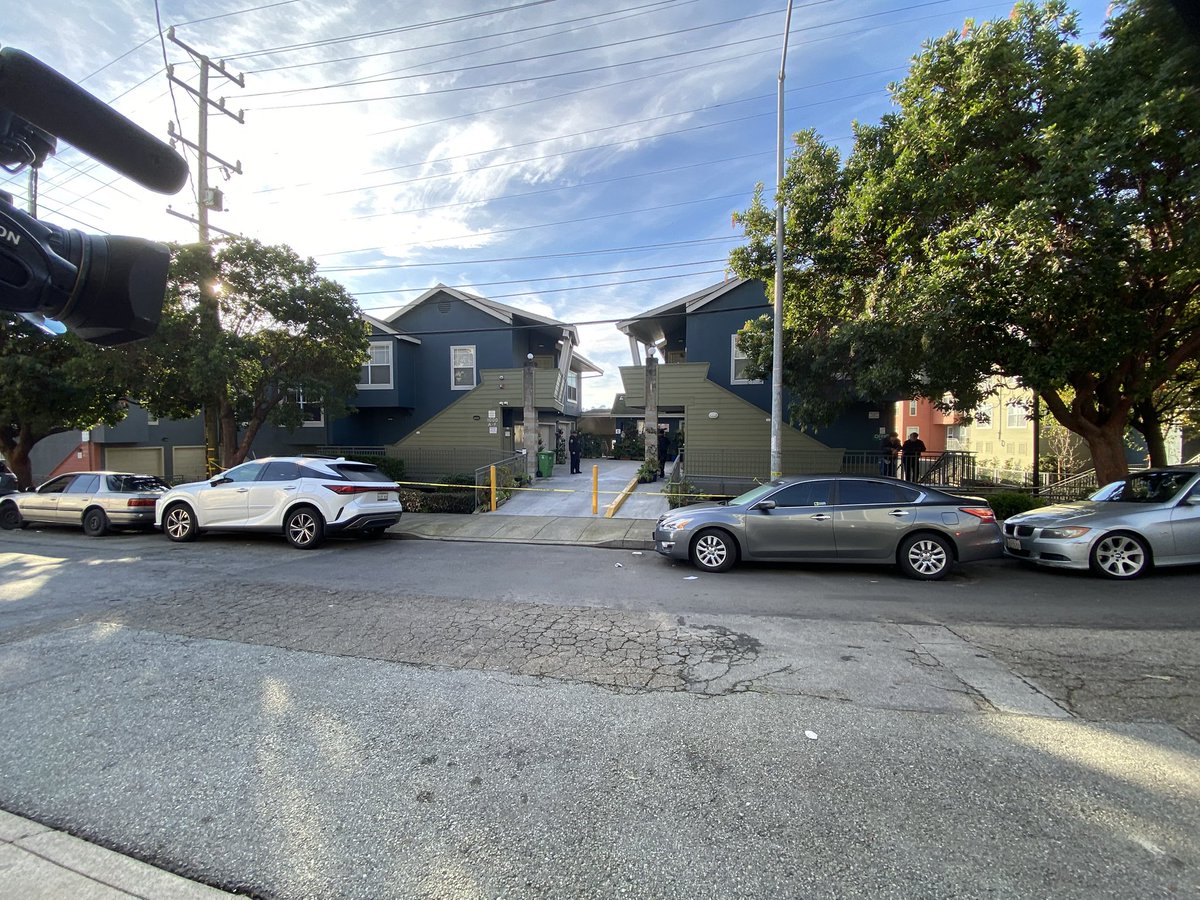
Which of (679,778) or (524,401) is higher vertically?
(524,401)

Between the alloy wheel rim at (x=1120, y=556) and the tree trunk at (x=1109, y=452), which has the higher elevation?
the tree trunk at (x=1109, y=452)

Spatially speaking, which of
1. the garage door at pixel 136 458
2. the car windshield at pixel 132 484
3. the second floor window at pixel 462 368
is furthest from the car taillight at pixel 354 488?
the garage door at pixel 136 458

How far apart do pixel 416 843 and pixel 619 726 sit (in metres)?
1.31

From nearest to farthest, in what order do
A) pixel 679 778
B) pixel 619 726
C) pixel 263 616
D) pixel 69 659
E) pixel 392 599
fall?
pixel 679 778 < pixel 619 726 < pixel 69 659 < pixel 263 616 < pixel 392 599

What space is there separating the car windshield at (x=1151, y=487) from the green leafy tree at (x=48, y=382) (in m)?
19.4

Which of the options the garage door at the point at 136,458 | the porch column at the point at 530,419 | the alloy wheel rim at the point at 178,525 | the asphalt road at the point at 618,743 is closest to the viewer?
the asphalt road at the point at 618,743

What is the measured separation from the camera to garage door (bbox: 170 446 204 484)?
2331 cm

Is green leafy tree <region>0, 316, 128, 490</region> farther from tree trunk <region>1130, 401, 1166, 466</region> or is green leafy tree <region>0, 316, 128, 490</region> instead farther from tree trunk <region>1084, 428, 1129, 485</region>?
tree trunk <region>1130, 401, 1166, 466</region>

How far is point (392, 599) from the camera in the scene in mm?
6137

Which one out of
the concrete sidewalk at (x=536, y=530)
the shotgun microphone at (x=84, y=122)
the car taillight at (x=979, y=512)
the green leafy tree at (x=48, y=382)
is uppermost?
the green leafy tree at (x=48, y=382)

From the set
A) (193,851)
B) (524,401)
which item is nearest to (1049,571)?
(193,851)

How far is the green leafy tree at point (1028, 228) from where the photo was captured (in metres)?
8.05

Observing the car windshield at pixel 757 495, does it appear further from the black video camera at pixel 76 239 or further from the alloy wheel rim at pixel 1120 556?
the black video camera at pixel 76 239

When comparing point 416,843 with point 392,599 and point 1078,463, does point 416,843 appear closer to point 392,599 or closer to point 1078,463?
point 392,599
